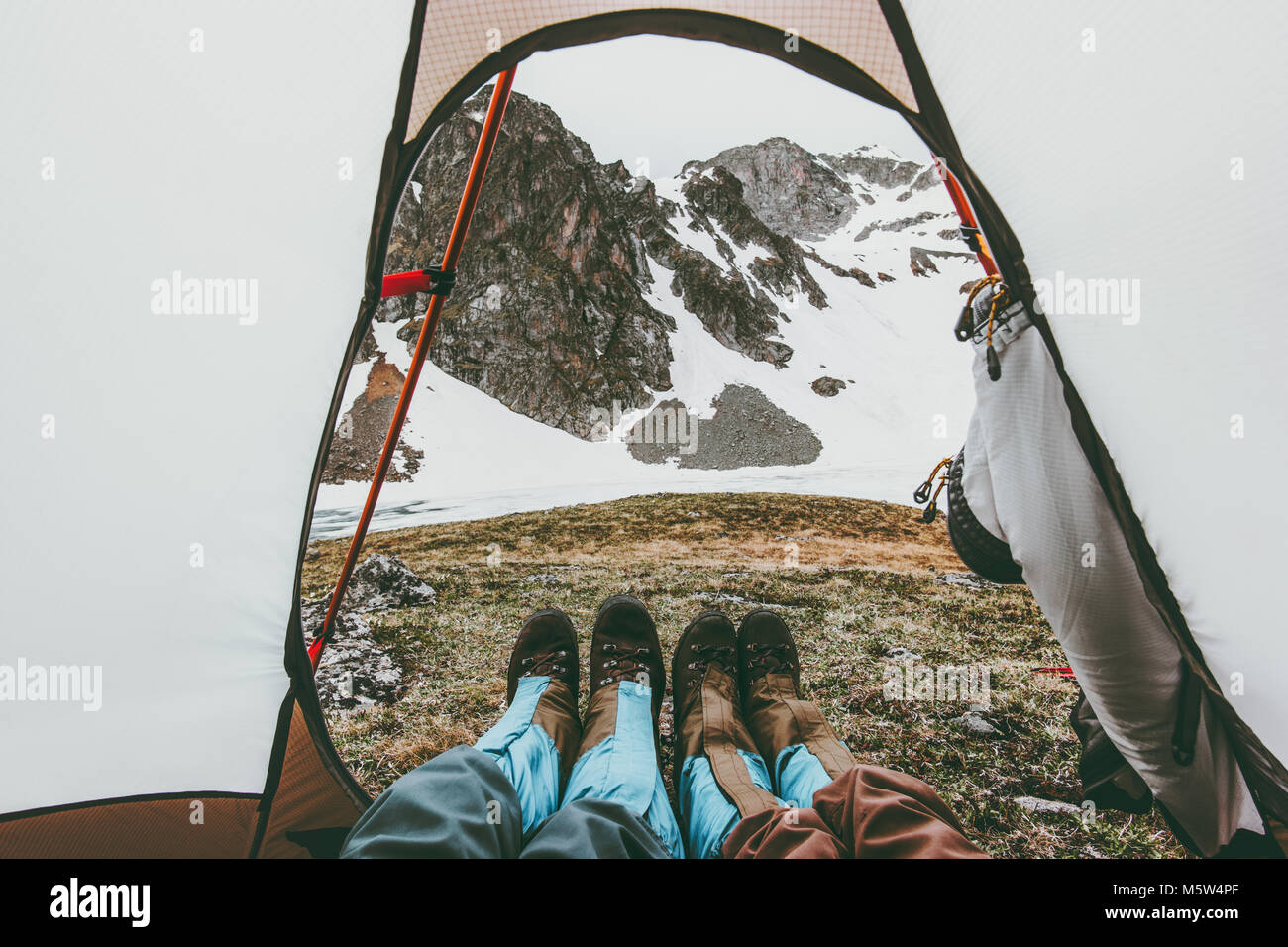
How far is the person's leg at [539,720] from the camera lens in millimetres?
1384

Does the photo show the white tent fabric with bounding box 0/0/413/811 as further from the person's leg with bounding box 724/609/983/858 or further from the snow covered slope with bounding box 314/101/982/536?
the snow covered slope with bounding box 314/101/982/536

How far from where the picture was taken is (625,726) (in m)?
1.68

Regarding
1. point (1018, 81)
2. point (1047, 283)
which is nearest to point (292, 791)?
point (1047, 283)

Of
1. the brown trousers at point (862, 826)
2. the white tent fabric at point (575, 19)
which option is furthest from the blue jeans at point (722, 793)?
the white tent fabric at point (575, 19)

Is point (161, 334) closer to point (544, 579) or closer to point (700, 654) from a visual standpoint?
point (700, 654)

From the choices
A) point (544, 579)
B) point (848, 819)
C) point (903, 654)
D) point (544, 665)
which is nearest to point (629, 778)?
point (848, 819)

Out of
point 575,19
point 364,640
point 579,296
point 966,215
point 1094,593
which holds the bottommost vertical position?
point 364,640

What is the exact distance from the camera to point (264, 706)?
4.78 feet

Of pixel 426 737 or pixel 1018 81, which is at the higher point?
pixel 1018 81

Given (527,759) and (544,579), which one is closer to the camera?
(527,759)

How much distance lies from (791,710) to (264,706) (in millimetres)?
1439

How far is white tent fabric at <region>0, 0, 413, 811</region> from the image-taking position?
3.72ft

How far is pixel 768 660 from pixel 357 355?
5.39 ft
